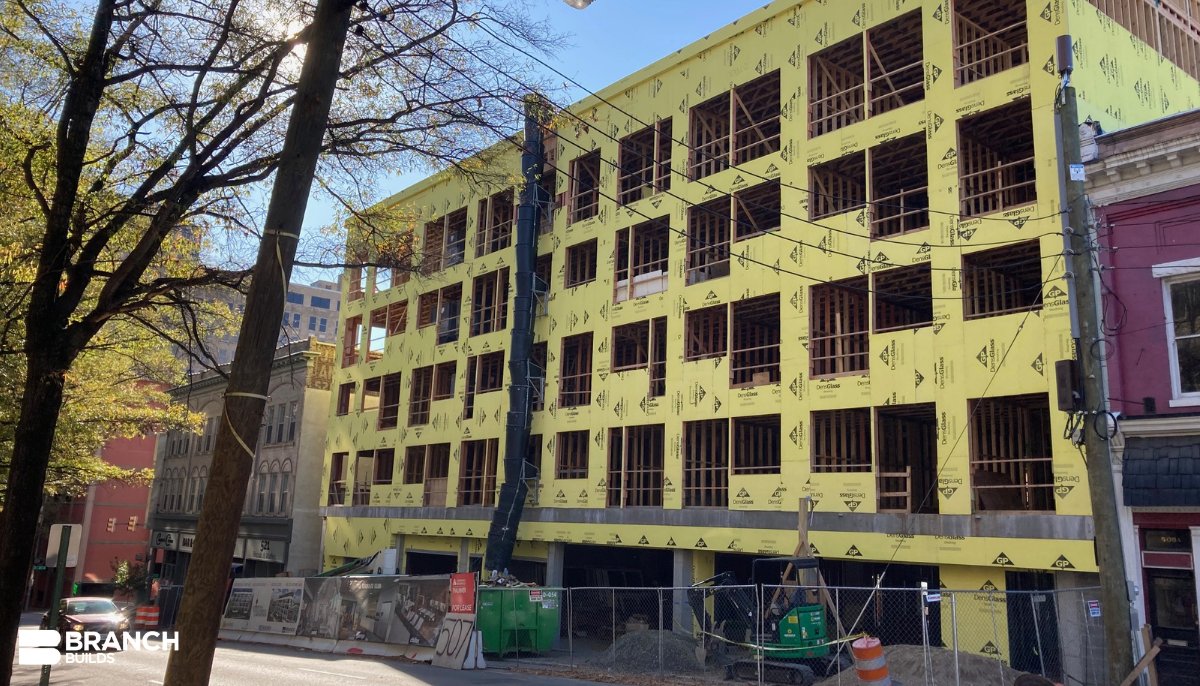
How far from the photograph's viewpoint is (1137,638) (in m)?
17.5

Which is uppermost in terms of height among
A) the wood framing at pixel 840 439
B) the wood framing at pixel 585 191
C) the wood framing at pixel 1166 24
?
the wood framing at pixel 1166 24

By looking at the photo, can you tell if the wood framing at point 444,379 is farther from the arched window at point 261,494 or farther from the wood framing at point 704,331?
the arched window at point 261,494

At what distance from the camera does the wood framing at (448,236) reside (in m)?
41.7

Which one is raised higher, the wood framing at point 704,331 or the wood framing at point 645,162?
the wood framing at point 645,162

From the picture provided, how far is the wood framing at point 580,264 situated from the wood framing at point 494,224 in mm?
4347

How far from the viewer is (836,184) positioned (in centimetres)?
2748

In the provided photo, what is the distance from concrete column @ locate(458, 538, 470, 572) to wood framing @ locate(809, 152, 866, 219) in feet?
64.1

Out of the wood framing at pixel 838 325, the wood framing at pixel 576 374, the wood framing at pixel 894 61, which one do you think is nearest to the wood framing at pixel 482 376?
the wood framing at pixel 576 374

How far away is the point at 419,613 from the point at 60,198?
17362mm

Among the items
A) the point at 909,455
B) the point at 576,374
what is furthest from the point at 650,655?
the point at 576,374

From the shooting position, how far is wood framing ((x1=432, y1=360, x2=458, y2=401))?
40594mm

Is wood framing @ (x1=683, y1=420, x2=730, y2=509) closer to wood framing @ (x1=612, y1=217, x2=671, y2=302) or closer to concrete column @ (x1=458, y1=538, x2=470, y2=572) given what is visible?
wood framing @ (x1=612, y1=217, x2=671, y2=302)

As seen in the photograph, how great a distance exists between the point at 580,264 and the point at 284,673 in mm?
19373

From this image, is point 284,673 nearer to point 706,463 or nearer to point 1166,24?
point 706,463
